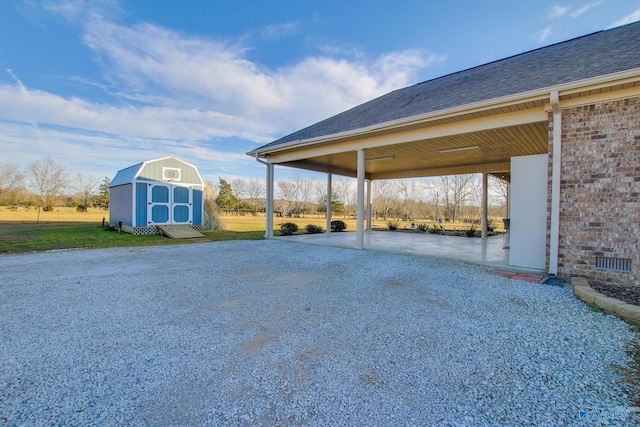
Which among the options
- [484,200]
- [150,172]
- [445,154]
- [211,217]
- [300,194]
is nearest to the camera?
[445,154]

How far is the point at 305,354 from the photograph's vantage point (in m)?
2.23

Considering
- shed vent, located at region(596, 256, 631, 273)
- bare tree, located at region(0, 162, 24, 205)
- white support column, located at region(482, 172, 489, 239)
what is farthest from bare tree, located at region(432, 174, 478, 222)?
bare tree, located at region(0, 162, 24, 205)

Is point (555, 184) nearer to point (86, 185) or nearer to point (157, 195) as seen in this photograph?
point (157, 195)

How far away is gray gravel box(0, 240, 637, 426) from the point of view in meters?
1.58

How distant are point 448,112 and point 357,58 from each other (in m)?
6.85

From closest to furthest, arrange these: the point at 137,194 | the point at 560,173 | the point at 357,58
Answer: the point at 560,173 → the point at 357,58 → the point at 137,194

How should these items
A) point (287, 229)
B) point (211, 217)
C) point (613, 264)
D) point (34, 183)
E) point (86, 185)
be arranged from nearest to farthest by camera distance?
point (613, 264), point (287, 229), point (211, 217), point (34, 183), point (86, 185)

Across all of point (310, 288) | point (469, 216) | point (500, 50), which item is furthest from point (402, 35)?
point (469, 216)

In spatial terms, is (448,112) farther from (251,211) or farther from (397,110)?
(251,211)

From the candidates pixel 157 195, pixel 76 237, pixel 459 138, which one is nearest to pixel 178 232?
pixel 157 195

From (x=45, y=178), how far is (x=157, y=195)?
22.7 metres

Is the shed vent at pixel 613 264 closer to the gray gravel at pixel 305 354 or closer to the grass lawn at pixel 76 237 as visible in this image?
the gray gravel at pixel 305 354

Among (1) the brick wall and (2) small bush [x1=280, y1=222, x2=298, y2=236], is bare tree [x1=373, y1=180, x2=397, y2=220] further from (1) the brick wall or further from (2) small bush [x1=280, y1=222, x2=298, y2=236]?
(1) the brick wall

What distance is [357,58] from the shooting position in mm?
10891
